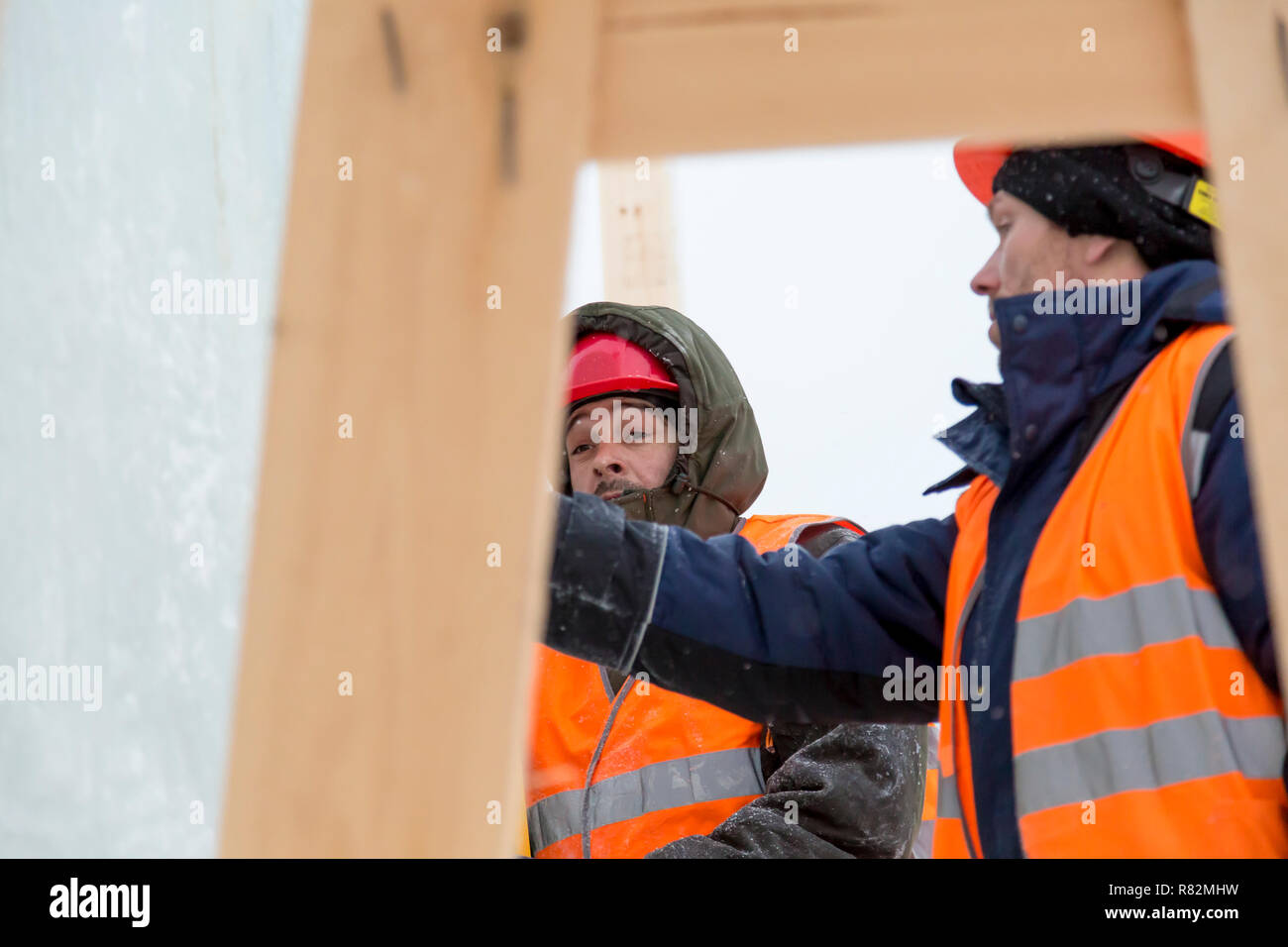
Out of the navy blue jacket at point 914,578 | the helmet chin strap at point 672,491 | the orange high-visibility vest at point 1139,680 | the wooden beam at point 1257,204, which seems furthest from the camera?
the helmet chin strap at point 672,491

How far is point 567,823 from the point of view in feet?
7.76

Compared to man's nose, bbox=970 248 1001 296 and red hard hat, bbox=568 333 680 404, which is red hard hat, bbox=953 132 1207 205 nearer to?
man's nose, bbox=970 248 1001 296

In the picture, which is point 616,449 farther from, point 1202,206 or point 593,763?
point 1202,206

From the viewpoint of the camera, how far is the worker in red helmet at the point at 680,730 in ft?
7.22

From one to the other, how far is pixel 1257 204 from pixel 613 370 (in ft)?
6.96

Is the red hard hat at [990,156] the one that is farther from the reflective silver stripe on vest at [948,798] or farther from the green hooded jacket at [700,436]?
the green hooded jacket at [700,436]

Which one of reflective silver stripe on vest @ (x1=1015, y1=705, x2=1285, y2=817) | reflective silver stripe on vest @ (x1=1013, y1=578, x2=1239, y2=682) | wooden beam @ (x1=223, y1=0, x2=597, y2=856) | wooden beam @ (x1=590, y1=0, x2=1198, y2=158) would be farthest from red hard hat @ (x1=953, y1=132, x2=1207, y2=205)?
wooden beam @ (x1=223, y1=0, x2=597, y2=856)

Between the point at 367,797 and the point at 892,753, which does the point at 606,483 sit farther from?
the point at 367,797

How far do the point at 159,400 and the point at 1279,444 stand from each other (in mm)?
2066

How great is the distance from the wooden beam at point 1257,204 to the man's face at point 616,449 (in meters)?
1.99

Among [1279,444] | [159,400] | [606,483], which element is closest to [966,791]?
[1279,444]

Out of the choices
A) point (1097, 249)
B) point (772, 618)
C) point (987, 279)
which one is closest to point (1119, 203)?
point (1097, 249)

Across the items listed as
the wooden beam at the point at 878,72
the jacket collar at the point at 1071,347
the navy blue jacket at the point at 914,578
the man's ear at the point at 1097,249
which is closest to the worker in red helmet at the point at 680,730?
the navy blue jacket at the point at 914,578

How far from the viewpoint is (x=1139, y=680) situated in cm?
127
